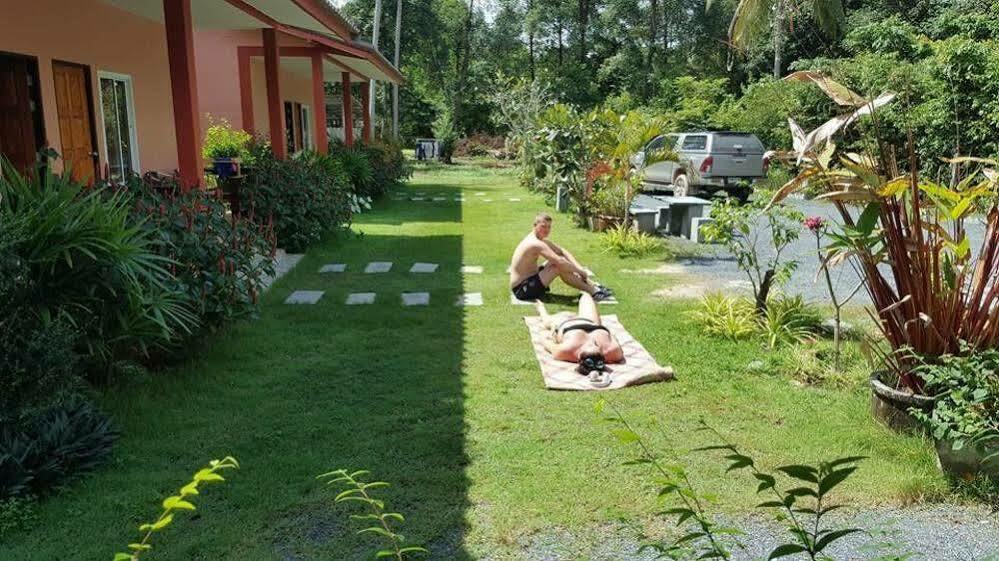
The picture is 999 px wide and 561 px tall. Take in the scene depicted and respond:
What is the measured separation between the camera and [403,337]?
614cm

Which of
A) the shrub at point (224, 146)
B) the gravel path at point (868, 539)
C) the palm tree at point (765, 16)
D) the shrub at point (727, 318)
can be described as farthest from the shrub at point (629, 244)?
the palm tree at point (765, 16)

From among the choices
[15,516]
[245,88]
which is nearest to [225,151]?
[245,88]

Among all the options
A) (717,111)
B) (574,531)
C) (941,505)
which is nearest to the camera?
(574,531)

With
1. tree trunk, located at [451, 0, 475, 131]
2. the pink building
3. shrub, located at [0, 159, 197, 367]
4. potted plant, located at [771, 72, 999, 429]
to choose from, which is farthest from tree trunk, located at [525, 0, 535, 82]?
shrub, located at [0, 159, 197, 367]

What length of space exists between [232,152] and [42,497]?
8.58 metres

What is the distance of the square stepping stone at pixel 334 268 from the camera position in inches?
348

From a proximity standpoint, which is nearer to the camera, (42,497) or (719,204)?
(42,497)

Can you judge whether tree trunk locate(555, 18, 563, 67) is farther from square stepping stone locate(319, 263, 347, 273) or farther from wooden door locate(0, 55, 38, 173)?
wooden door locate(0, 55, 38, 173)

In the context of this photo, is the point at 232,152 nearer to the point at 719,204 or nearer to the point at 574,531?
the point at 719,204

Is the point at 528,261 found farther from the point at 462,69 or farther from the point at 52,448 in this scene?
the point at 462,69

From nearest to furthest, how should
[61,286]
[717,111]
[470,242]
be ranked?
1. [61,286]
2. [470,242]
3. [717,111]

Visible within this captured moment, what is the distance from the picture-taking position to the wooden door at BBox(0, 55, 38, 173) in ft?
24.9

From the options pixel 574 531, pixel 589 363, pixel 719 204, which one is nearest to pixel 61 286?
pixel 574 531

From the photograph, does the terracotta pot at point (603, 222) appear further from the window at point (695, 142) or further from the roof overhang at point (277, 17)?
the window at point (695, 142)
